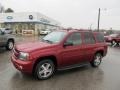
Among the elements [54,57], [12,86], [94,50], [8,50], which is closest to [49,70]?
[54,57]

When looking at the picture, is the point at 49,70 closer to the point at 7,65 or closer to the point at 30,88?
the point at 30,88

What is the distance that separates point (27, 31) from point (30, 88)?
39330 millimetres

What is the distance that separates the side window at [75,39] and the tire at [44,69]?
3.97 feet

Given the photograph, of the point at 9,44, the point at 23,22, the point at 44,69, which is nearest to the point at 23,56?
the point at 44,69

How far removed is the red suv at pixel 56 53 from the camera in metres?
5.95

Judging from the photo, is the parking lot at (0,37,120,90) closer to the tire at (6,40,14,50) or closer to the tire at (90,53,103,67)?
the tire at (90,53,103,67)

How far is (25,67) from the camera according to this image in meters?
5.84

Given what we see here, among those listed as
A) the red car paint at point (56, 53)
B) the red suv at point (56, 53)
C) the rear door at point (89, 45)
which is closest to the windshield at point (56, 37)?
the red suv at point (56, 53)

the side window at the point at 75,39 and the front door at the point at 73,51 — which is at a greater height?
the side window at the point at 75,39

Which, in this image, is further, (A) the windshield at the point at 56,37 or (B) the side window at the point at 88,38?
(B) the side window at the point at 88,38

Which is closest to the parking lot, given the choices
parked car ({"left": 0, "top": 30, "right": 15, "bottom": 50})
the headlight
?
the headlight

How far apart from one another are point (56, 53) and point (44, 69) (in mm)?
714

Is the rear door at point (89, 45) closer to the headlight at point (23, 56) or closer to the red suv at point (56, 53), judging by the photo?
the red suv at point (56, 53)

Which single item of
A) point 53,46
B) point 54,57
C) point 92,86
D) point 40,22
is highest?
point 40,22
